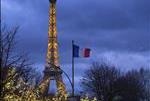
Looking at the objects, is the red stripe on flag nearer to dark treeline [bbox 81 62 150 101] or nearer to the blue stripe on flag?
the blue stripe on flag

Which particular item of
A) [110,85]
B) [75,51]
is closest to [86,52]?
[75,51]

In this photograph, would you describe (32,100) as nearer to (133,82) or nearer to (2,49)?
(2,49)

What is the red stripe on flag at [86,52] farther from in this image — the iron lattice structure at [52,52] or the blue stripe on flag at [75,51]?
the iron lattice structure at [52,52]

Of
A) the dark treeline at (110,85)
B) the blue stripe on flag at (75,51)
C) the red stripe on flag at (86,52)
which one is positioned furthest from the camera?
the dark treeline at (110,85)

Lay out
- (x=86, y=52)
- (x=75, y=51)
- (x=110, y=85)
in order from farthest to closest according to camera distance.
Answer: (x=110, y=85), (x=75, y=51), (x=86, y=52)

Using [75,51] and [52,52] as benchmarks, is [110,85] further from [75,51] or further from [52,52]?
[75,51]

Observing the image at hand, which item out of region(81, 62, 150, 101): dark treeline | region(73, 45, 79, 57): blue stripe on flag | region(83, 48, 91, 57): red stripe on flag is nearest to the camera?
region(83, 48, 91, 57): red stripe on flag

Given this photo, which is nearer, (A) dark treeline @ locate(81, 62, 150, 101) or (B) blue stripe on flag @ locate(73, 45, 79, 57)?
(B) blue stripe on flag @ locate(73, 45, 79, 57)

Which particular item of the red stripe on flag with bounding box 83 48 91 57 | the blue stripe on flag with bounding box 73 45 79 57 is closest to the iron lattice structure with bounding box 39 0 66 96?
the blue stripe on flag with bounding box 73 45 79 57

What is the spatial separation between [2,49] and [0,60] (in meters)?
2.16

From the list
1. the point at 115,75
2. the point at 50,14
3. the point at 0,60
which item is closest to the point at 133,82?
the point at 115,75

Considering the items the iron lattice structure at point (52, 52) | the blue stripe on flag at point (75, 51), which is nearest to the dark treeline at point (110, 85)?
the iron lattice structure at point (52, 52)

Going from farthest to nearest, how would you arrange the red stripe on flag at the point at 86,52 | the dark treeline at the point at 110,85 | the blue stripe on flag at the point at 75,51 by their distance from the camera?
1. the dark treeline at the point at 110,85
2. the blue stripe on flag at the point at 75,51
3. the red stripe on flag at the point at 86,52

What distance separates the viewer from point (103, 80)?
89312mm
